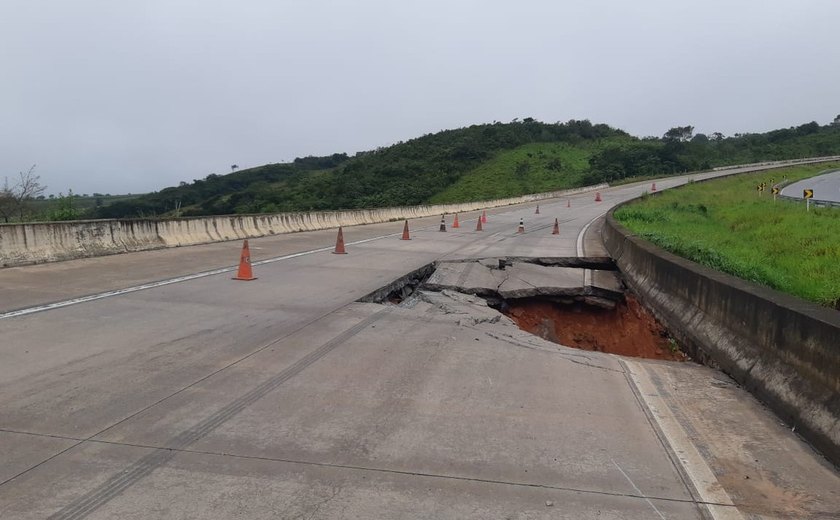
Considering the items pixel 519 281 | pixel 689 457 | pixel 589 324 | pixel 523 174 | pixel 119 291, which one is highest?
pixel 523 174

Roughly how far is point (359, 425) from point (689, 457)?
7.54ft

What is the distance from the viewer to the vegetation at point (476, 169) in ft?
265

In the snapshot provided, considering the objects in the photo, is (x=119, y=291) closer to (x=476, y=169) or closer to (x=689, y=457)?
(x=689, y=457)

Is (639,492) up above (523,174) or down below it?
below

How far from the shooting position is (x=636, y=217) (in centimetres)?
2297

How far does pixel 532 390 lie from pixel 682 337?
343 cm

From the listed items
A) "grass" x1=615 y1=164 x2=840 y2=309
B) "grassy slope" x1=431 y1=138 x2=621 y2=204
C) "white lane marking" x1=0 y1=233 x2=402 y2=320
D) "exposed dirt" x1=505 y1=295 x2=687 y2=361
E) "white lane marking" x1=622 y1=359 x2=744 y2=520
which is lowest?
"exposed dirt" x1=505 y1=295 x2=687 y2=361

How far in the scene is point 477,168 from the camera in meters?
101

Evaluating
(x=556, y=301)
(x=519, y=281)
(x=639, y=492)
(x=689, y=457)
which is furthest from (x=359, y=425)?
(x=519, y=281)

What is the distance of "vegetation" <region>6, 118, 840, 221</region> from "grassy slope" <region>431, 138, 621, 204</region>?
165mm

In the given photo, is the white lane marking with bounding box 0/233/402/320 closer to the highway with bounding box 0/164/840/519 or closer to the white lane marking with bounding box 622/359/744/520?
the highway with bounding box 0/164/840/519

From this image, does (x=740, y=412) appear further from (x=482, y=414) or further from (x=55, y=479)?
(x=55, y=479)

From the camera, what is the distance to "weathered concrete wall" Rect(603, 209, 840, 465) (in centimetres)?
460

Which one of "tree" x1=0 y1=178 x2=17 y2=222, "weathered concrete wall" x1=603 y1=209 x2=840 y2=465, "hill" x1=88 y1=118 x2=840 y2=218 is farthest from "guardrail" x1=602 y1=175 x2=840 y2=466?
"hill" x1=88 y1=118 x2=840 y2=218
